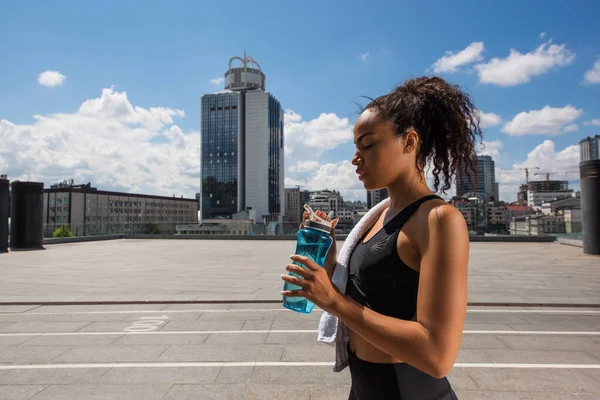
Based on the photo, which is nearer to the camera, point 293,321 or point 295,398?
point 295,398

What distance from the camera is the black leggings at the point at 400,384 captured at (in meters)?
1.47

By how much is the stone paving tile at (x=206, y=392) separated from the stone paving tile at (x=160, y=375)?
6.3 inches

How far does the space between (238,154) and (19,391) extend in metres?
153

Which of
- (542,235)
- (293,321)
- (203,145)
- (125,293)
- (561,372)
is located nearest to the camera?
(561,372)

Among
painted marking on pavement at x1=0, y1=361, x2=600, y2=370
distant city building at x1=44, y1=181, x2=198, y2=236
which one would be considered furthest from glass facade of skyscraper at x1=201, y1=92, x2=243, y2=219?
painted marking on pavement at x1=0, y1=361, x2=600, y2=370

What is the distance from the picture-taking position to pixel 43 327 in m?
6.94

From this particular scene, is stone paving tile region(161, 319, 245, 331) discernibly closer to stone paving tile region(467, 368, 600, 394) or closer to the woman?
Answer: stone paving tile region(467, 368, 600, 394)

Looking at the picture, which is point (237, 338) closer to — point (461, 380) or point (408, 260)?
point (461, 380)

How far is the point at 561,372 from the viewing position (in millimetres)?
4727

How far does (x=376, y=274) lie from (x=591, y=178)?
20930mm

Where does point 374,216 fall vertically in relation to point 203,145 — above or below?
below

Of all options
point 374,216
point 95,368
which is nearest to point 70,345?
point 95,368

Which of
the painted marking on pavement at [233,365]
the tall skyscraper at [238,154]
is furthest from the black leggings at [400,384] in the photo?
the tall skyscraper at [238,154]

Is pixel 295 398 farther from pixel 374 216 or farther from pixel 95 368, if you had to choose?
pixel 374 216
